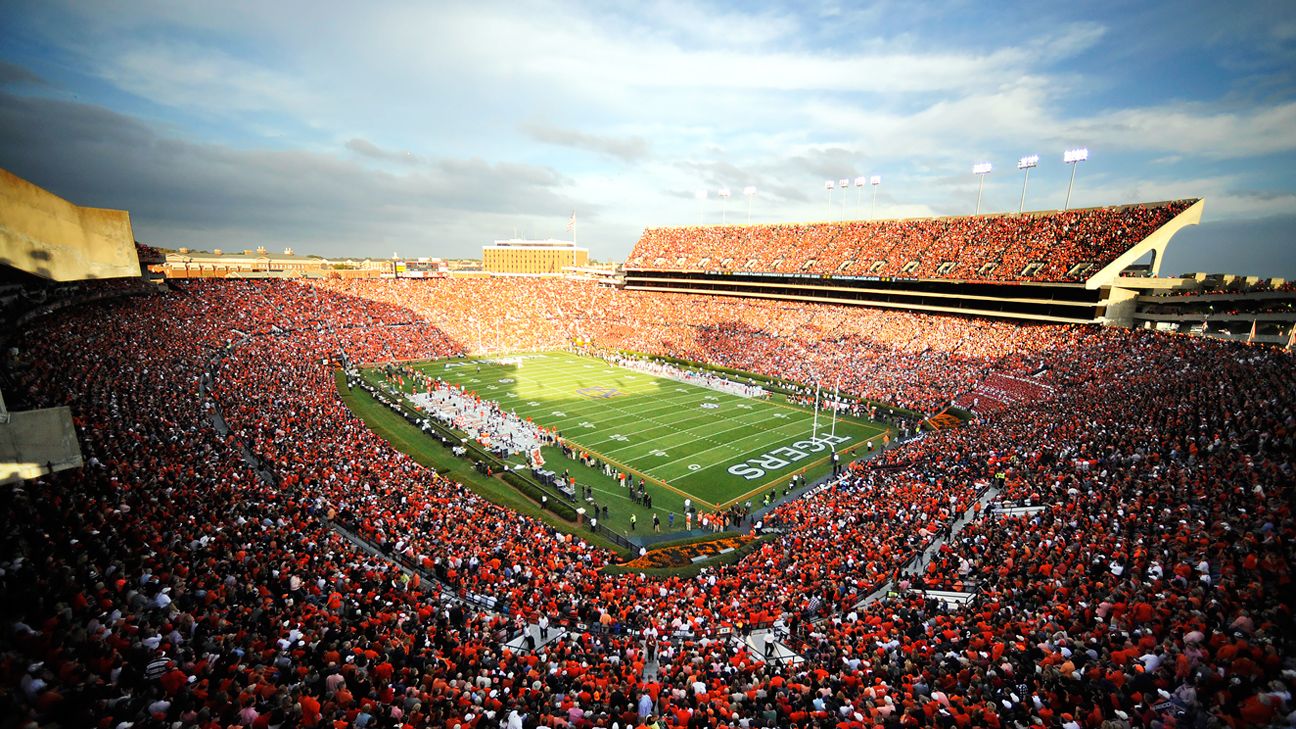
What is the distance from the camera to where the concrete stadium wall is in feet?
22.4

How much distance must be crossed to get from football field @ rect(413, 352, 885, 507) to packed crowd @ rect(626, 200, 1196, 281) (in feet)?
69.1

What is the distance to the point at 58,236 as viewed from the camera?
292 inches

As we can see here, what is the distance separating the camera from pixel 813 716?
7672 mm

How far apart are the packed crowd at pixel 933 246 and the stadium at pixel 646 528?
2.87 ft

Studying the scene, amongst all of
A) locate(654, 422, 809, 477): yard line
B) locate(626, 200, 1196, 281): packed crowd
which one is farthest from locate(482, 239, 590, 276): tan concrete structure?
locate(654, 422, 809, 477): yard line

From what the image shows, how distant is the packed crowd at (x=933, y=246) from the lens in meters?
39.2

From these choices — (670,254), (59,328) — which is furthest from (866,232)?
(59,328)

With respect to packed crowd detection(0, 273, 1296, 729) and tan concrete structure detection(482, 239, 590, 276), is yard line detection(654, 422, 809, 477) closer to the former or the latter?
packed crowd detection(0, 273, 1296, 729)

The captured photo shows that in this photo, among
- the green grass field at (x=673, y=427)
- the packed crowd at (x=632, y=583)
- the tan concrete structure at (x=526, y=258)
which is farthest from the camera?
the tan concrete structure at (x=526, y=258)

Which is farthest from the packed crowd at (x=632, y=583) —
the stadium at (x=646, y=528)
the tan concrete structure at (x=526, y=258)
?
the tan concrete structure at (x=526, y=258)

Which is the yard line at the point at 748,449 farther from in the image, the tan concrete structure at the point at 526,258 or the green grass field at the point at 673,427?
the tan concrete structure at the point at 526,258

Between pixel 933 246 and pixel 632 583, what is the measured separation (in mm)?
46969

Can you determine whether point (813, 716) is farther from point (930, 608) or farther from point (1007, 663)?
point (930, 608)

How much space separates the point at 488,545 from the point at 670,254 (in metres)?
59.3
